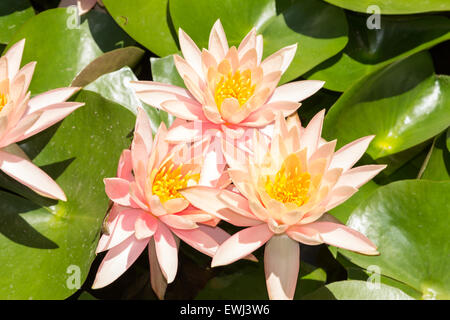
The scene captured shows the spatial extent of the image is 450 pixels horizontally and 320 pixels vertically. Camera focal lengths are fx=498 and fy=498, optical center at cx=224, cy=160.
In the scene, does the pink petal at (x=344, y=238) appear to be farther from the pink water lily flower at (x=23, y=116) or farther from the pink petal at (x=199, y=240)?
the pink water lily flower at (x=23, y=116)

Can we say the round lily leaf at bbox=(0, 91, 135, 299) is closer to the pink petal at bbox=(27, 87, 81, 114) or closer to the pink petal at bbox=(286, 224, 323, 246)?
the pink petal at bbox=(27, 87, 81, 114)

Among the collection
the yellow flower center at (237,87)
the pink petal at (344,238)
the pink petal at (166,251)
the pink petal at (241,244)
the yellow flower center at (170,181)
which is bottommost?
the pink petal at (166,251)

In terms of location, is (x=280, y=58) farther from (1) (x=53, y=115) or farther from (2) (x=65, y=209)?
(2) (x=65, y=209)

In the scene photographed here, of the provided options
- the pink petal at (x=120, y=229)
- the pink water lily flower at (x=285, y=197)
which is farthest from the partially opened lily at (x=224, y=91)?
the pink petal at (x=120, y=229)

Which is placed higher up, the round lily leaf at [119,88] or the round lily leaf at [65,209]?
the round lily leaf at [119,88]
